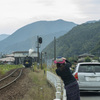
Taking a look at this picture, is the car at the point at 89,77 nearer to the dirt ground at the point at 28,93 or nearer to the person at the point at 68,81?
the dirt ground at the point at 28,93

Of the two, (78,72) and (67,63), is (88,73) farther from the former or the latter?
(67,63)

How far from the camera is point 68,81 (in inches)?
283

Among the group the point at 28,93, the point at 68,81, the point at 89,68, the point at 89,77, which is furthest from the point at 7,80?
the point at 68,81

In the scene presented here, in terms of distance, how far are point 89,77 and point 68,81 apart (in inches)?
227

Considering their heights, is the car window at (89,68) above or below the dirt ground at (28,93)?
above

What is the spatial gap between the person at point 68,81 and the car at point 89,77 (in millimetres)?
5632

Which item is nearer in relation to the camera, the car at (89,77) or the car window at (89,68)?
the car at (89,77)

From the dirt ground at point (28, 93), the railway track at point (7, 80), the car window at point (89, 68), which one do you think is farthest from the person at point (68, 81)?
the railway track at point (7, 80)

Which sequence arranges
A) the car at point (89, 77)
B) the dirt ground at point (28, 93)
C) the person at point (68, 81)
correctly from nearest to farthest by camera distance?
the person at point (68, 81), the dirt ground at point (28, 93), the car at point (89, 77)

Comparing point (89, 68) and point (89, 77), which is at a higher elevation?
point (89, 68)

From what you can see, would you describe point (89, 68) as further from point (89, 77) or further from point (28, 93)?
point (28, 93)

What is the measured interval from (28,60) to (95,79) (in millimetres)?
50669

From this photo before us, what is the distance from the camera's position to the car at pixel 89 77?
1269 centimetres

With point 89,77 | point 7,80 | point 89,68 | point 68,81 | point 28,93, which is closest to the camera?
point 68,81
